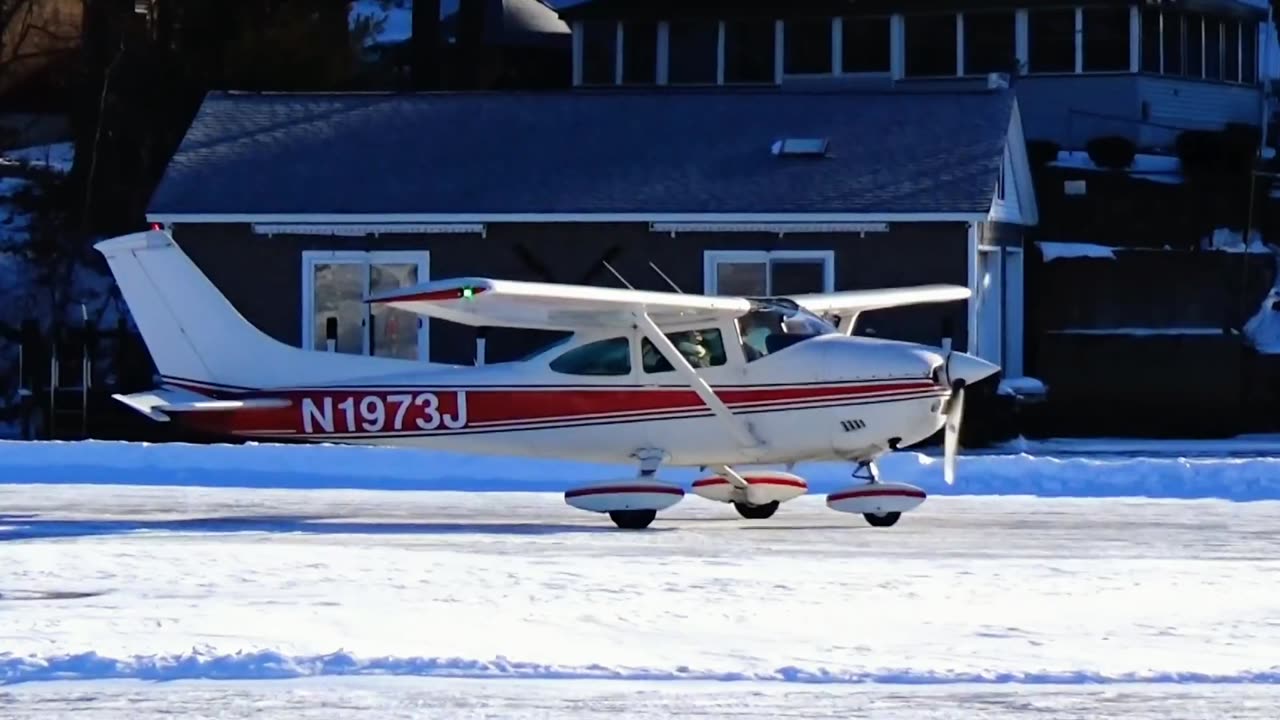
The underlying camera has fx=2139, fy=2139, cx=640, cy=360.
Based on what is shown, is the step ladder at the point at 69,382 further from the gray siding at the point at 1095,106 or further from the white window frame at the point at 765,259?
the gray siding at the point at 1095,106

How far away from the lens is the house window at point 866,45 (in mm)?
35062

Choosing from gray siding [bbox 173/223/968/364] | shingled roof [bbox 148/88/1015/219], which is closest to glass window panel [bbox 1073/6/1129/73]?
shingled roof [bbox 148/88/1015/219]

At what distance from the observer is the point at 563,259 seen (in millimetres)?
24281

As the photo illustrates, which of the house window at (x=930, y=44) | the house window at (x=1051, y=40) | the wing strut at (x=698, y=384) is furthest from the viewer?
the house window at (x=930, y=44)

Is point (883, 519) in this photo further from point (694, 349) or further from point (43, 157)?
point (43, 157)

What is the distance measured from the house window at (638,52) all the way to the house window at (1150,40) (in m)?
8.46

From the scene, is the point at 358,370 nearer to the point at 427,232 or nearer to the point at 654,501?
the point at 654,501

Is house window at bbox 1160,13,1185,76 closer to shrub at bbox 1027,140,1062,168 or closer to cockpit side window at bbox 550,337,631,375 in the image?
→ shrub at bbox 1027,140,1062,168

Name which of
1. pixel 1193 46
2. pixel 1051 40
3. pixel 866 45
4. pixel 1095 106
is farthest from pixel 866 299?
pixel 1193 46

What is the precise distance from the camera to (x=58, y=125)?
4212cm

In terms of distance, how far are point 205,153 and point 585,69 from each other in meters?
13.8

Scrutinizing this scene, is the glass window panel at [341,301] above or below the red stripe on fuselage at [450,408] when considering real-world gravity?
above

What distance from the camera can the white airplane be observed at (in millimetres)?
15281

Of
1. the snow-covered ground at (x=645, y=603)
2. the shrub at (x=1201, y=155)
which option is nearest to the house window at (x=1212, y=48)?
the shrub at (x=1201, y=155)
